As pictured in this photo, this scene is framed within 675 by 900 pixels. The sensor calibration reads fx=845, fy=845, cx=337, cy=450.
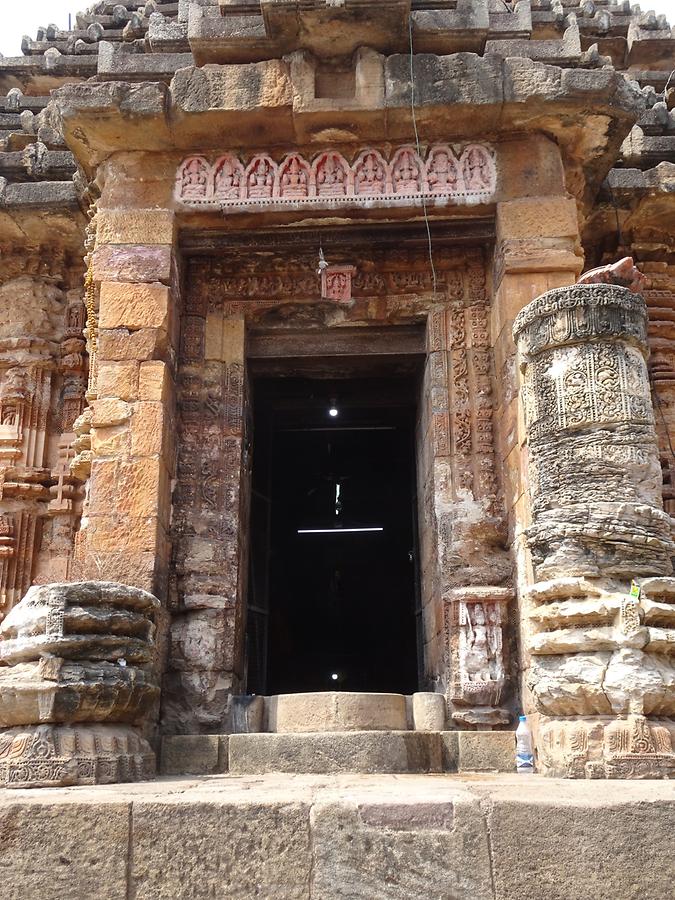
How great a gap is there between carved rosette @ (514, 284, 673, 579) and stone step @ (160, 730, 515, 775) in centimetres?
141

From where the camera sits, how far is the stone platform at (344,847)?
3.05 m

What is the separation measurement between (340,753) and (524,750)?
1159 mm

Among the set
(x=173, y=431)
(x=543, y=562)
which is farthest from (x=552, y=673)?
(x=173, y=431)

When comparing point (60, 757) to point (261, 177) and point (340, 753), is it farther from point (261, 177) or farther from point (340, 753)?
point (261, 177)

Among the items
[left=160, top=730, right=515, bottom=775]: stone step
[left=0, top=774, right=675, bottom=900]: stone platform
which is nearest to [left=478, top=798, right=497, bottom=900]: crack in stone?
[left=0, top=774, right=675, bottom=900]: stone platform

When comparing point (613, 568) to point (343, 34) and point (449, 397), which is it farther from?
point (343, 34)

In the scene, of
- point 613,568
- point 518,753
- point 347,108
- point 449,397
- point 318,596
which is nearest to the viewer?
point 613,568

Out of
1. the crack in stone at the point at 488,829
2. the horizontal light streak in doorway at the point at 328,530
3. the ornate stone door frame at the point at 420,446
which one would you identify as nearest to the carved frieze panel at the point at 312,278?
the ornate stone door frame at the point at 420,446

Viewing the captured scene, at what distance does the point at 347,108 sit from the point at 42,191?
9.91 feet

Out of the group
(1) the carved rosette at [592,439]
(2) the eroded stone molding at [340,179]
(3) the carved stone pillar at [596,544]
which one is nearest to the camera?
(3) the carved stone pillar at [596,544]

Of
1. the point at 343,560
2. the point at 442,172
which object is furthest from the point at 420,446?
the point at 343,560

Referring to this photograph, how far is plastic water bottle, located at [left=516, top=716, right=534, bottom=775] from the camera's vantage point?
17.0ft

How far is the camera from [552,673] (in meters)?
4.45

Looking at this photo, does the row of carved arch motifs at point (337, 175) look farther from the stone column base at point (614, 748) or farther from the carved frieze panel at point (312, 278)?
the stone column base at point (614, 748)
